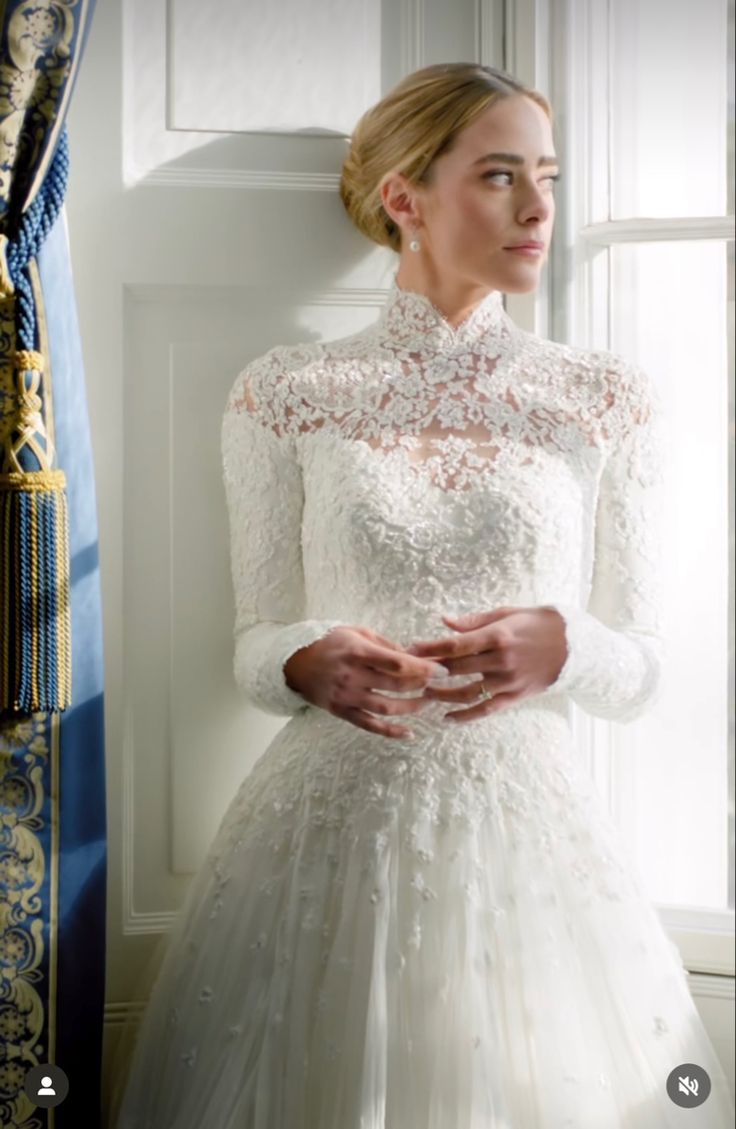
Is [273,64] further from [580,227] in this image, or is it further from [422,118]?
[580,227]

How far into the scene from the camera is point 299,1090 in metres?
1.20

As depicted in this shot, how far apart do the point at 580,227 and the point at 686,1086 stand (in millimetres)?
1012

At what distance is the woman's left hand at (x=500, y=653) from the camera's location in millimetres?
1258

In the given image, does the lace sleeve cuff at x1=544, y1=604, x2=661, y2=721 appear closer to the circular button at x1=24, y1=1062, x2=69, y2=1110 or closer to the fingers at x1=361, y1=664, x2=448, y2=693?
the fingers at x1=361, y1=664, x2=448, y2=693

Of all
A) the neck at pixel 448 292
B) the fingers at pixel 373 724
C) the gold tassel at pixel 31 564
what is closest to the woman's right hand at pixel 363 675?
the fingers at pixel 373 724

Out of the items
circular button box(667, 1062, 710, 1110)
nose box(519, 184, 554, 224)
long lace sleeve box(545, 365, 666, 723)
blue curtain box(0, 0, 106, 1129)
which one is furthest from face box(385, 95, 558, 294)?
circular button box(667, 1062, 710, 1110)

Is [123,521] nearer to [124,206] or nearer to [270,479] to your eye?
[270,479]

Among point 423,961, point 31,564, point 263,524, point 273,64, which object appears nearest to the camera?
point 423,961

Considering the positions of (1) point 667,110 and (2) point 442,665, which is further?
(1) point 667,110

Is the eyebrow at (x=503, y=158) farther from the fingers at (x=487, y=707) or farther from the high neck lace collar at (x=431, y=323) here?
the fingers at (x=487, y=707)

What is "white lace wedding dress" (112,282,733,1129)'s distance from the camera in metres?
1.20

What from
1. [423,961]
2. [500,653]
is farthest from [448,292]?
Answer: [423,961]

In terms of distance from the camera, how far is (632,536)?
143 cm

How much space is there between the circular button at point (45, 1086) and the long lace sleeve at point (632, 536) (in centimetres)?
67
